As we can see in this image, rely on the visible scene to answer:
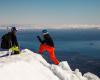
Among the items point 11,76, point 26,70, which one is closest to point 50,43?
point 26,70

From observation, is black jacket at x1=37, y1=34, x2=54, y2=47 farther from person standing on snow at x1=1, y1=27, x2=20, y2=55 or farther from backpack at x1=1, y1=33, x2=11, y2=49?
backpack at x1=1, y1=33, x2=11, y2=49

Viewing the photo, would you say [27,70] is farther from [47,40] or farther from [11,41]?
[47,40]

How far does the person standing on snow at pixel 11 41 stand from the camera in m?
19.2

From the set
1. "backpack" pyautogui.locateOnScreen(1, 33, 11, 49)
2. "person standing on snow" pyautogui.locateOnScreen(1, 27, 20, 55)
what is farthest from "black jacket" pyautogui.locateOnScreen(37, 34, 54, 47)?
"backpack" pyautogui.locateOnScreen(1, 33, 11, 49)

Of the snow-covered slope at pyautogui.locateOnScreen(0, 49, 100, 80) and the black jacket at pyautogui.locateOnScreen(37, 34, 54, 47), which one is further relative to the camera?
the black jacket at pyautogui.locateOnScreen(37, 34, 54, 47)

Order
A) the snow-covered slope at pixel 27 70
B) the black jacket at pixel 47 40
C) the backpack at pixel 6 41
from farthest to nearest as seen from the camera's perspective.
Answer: the black jacket at pixel 47 40, the backpack at pixel 6 41, the snow-covered slope at pixel 27 70

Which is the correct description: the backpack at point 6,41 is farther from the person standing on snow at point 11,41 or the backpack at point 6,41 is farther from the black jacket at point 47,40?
the black jacket at point 47,40

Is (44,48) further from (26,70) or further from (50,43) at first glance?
(26,70)

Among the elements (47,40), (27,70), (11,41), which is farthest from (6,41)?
(27,70)

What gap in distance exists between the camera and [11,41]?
19.4 meters

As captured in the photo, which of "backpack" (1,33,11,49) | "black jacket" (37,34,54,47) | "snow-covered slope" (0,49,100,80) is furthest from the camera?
"black jacket" (37,34,54,47)

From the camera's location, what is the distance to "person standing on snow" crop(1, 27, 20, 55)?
19.2 meters

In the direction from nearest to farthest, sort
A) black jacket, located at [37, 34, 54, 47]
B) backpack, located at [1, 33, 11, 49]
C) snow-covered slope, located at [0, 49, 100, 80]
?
snow-covered slope, located at [0, 49, 100, 80]
backpack, located at [1, 33, 11, 49]
black jacket, located at [37, 34, 54, 47]

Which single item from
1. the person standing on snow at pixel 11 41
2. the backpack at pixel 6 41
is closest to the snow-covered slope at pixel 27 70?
the person standing on snow at pixel 11 41
